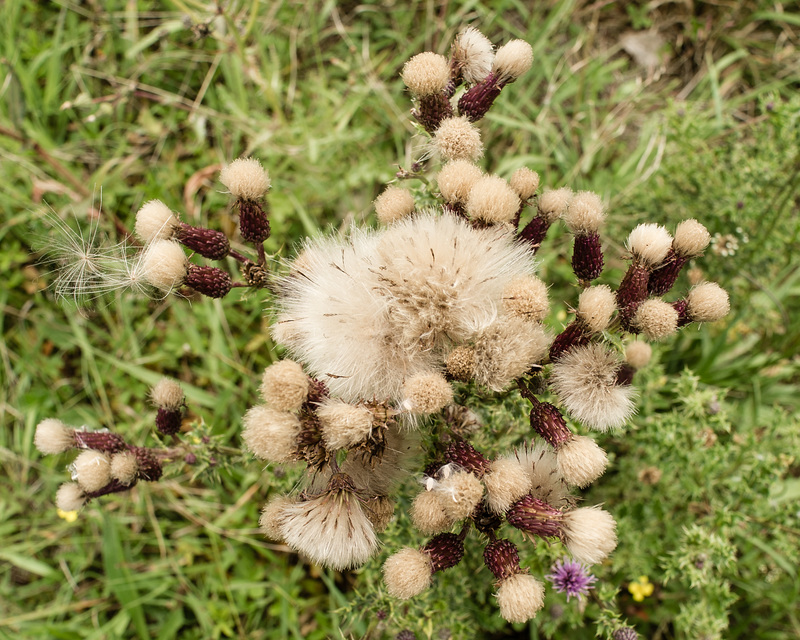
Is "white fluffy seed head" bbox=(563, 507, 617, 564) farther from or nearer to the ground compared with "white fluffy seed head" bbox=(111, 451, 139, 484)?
farther from the ground

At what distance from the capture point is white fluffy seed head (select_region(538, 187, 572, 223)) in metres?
2.21

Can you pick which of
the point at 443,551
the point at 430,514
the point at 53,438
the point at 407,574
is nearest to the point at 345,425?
the point at 430,514

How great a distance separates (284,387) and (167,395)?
95 cm

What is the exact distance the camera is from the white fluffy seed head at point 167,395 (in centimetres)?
249

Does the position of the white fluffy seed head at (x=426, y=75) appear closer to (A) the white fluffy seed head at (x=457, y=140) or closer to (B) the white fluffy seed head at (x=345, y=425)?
(A) the white fluffy seed head at (x=457, y=140)

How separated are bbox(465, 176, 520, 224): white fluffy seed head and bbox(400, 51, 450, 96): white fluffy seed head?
400 mm

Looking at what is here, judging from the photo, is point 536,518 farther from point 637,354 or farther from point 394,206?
point 394,206

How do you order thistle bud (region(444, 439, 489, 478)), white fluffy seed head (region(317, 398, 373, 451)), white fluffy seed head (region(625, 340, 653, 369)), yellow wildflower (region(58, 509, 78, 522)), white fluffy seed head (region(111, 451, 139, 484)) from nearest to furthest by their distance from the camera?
white fluffy seed head (region(317, 398, 373, 451)), thistle bud (region(444, 439, 489, 478)), white fluffy seed head (region(111, 451, 139, 484)), white fluffy seed head (region(625, 340, 653, 369)), yellow wildflower (region(58, 509, 78, 522))

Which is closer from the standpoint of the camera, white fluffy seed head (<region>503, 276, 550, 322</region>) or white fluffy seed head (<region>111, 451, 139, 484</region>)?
white fluffy seed head (<region>503, 276, 550, 322</region>)

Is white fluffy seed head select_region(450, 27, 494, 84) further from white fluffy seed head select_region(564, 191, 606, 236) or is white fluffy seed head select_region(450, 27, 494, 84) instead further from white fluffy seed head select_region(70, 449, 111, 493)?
white fluffy seed head select_region(70, 449, 111, 493)

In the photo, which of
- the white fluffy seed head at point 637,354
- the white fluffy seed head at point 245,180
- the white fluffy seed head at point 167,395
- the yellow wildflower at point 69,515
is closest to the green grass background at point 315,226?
the yellow wildflower at point 69,515

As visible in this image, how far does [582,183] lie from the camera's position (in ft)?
13.3

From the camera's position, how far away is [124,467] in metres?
2.29

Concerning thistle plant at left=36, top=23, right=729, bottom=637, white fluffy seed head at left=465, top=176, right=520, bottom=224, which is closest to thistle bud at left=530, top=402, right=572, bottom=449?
thistle plant at left=36, top=23, right=729, bottom=637
